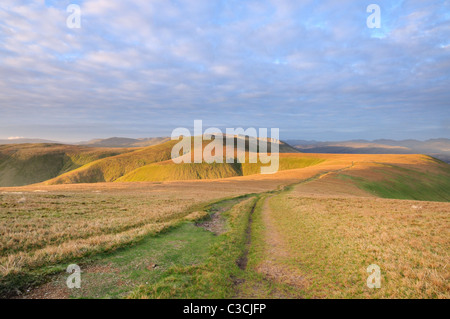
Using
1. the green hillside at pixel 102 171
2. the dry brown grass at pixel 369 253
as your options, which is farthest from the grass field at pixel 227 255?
the green hillside at pixel 102 171

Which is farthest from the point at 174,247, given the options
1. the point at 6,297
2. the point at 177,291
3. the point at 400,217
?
the point at 400,217

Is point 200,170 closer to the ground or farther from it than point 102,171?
farther from it

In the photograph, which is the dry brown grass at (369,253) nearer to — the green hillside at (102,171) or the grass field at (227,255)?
the grass field at (227,255)

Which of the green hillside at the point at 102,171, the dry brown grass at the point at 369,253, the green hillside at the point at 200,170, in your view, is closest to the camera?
the dry brown grass at the point at 369,253

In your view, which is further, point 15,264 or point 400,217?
point 400,217

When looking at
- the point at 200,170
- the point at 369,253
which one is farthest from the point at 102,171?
the point at 369,253

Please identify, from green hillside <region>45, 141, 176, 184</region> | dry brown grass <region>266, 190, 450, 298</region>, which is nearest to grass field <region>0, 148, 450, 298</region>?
dry brown grass <region>266, 190, 450, 298</region>

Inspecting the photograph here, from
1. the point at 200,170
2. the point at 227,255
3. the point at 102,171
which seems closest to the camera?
the point at 227,255

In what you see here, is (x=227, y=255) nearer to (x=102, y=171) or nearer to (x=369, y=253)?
(x=369, y=253)

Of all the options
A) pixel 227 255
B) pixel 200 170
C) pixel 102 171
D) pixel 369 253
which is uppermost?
pixel 369 253
